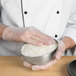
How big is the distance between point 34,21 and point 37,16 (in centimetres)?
4

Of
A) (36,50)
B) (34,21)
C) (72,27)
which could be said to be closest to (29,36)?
(36,50)

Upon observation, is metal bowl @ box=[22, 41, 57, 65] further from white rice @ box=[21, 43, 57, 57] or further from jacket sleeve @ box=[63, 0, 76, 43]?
jacket sleeve @ box=[63, 0, 76, 43]

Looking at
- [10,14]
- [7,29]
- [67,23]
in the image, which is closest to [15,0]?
[10,14]

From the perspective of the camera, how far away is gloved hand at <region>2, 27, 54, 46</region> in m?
1.11

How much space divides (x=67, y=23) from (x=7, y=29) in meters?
0.57

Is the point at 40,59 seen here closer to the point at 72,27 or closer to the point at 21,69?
the point at 21,69

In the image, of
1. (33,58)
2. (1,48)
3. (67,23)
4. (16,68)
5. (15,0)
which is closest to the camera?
(33,58)

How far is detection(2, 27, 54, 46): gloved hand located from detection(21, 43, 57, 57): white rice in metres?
0.02

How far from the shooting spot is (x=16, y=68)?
1.16 meters

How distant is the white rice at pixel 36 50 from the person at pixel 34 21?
7cm

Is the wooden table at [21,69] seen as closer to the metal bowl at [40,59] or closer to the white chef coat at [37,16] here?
the metal bowl at [40,59]

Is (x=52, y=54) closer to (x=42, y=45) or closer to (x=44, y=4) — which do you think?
(x=42, y=45)

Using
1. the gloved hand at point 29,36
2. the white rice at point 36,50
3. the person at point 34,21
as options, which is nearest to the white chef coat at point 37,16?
the person at point 34,21

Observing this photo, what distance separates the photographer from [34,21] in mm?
1359
